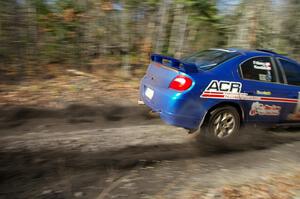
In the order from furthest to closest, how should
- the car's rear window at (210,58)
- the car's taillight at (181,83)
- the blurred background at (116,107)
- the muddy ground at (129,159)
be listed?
1. the car's rear window at (210,58)
2. the car's taillight at (181,83)
3. the blurred background at (116,107)
4. the muddy ground at (129,159)

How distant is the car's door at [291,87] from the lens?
7160 mm

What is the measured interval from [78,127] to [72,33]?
4.31 metres

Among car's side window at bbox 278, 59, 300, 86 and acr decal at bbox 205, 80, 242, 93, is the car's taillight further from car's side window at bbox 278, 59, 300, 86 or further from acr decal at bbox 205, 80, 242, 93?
car's side window at bbox 278, 59, 300, 86

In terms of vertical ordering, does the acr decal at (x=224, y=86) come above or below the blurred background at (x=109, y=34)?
below

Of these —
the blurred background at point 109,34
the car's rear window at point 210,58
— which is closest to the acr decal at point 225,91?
the car's rear window at point 210,58

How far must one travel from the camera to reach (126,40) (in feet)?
35.8

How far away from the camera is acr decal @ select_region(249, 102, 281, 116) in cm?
674

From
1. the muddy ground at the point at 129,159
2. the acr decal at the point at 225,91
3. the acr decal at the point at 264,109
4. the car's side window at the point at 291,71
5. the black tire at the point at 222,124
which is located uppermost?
the car's side window at the point at 291,71

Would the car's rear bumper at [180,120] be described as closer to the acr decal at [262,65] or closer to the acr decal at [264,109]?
the acr decal at [264,109]

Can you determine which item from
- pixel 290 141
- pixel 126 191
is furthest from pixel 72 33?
pixel 126 191

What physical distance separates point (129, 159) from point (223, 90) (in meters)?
2.05

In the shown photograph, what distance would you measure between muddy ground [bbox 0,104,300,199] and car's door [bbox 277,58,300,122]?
0.42 m

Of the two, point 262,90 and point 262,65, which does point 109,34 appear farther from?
point 262,90

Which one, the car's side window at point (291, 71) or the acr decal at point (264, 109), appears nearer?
the acr decal at point (264, 109)
